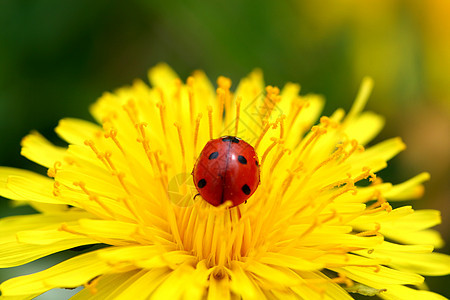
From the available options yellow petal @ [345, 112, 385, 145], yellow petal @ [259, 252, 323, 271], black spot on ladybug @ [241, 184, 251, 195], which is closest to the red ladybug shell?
black spot on ladybug @ [241, 184, 251, 195]

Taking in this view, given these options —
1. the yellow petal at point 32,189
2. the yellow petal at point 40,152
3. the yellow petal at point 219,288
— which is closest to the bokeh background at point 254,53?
the yellow petal at point 40,152

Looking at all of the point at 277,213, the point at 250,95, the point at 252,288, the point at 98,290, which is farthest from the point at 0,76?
the point at 252,288

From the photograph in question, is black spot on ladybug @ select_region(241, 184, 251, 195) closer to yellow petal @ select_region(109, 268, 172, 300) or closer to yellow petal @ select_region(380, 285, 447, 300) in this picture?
yellow petal @ select_region(109, 268, 172, 300)

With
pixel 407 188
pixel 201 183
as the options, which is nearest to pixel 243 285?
pixel 201 183

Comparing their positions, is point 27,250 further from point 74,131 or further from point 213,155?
point 213,155

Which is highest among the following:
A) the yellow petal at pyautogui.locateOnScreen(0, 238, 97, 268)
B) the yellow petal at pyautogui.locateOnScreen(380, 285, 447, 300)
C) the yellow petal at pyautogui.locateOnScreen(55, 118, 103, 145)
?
the yellow petal at pyautogui.locateOnScreen(55, 118, 103, 145)

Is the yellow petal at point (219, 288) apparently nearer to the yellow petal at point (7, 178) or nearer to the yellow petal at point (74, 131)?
the yellow petal at point (7, 178)
